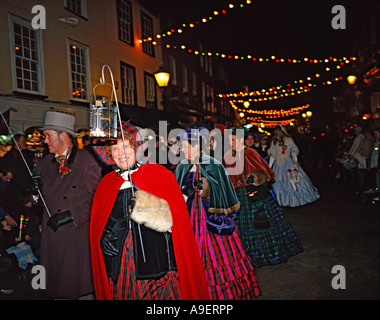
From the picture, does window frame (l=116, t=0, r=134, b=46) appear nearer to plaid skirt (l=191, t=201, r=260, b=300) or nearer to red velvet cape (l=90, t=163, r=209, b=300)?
plaid skirt (l=191, t=201, r=260, b=300)

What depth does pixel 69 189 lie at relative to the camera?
3.36 m

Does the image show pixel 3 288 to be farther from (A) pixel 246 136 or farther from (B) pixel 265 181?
(A) pixel 246 136

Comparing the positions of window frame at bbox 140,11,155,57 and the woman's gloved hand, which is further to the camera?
window frame at bbox 140,11,155,57

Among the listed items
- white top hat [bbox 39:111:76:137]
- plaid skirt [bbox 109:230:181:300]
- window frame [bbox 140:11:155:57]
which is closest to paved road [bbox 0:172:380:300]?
plaid skirt [bbox 109:230:181:300]

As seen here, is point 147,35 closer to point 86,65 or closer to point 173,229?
point 86,65

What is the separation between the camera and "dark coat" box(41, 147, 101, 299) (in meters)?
3.28

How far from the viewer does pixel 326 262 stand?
514 cm

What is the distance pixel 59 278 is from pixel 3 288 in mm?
2173

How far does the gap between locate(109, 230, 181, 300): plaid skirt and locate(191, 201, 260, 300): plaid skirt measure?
953 mm

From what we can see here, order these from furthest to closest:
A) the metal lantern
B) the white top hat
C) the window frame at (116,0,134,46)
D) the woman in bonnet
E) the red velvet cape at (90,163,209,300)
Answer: the window frame at (116,0,134,46) → the woman in bonnet → the white top hat → the red velvet cape at (90,163,209,300) → the metal lantern

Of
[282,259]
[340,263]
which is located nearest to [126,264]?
[282,259]

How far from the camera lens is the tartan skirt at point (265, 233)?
516 centimetres

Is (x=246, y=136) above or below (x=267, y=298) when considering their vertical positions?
above
